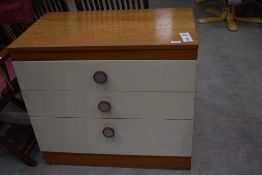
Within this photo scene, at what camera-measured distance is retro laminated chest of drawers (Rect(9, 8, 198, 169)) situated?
1.05 m

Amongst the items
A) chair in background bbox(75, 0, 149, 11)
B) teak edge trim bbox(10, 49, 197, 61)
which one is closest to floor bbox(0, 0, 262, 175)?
teak edge trim bbox(10, 49, 197, 61)

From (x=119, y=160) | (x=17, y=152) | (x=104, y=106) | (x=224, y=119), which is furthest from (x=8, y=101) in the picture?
(x=224, y=119)

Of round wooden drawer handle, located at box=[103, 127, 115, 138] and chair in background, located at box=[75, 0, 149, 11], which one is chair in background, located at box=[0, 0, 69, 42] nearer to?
chair in background, located at box=[75, 0, 149, 11]

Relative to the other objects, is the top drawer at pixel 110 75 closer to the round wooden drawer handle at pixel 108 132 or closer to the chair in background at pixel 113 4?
the round wooden drawer handle at pixel 108 132

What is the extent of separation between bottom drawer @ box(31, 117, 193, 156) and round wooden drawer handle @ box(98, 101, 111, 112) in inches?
2.7

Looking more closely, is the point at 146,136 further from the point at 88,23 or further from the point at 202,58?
the point at 202,58

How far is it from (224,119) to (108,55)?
97 centimetres

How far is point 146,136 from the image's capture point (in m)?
1.27

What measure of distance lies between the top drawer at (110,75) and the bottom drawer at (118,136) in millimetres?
186

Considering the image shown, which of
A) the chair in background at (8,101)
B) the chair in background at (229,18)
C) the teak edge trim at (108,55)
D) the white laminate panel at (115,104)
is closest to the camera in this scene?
the teak edge trim at (108,55)

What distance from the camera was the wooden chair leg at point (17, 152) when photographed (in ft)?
4.51

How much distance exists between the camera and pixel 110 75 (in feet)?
3.62

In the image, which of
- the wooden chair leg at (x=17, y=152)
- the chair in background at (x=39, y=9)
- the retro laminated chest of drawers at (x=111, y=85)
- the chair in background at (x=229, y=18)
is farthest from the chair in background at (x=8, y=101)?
the chair in background at (x=229, y=18)

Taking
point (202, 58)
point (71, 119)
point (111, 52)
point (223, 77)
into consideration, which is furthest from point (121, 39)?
point (202, 58)
